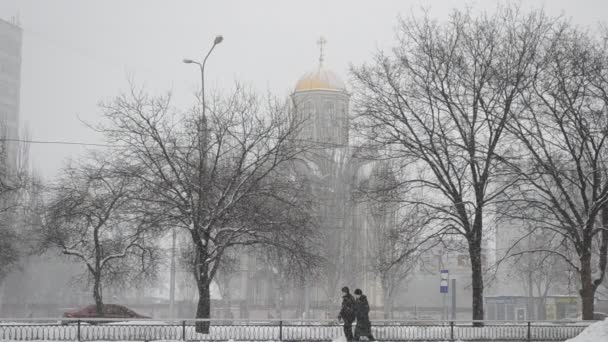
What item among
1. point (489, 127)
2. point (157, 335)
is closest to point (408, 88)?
point (489, 127)

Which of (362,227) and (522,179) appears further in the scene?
(362,227)

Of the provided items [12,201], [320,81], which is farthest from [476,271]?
[320,81]

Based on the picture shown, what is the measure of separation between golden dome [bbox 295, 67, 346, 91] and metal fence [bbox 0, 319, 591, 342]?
45413mm

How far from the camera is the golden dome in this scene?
234 feet

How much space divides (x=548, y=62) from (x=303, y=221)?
10.4 m

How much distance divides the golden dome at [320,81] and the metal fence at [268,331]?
45413mm

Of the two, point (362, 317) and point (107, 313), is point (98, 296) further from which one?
point (362, 317)

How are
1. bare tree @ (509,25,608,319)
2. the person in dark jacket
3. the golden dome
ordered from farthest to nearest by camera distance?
the golden dome < bare tree @ (509,25,608,319) < the person in dark jacket

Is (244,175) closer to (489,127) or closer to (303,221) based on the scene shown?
(303,221)

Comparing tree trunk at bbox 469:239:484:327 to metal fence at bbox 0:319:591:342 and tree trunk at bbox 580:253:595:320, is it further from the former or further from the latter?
tree trunk at bbox 580:253:595:320

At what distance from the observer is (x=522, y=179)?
1108 inches

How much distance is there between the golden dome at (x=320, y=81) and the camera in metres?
71.4

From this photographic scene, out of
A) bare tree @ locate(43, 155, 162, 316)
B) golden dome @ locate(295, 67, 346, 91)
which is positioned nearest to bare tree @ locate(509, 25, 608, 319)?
bare tree @ locate(43, 155, 162, 316)

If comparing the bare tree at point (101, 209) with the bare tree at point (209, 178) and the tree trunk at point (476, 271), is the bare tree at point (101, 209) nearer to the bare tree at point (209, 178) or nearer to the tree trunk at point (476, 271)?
the bare tree at point (209, 178)
